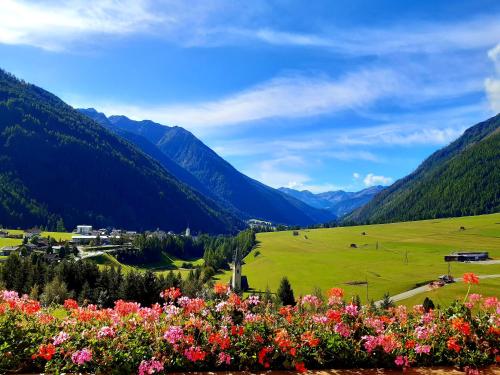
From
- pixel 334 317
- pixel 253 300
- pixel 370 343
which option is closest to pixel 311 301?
pixel 334 317

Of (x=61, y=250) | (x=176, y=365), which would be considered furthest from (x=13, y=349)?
(x=61, y=250)

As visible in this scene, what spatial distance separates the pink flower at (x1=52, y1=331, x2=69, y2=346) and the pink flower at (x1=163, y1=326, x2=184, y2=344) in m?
1.91

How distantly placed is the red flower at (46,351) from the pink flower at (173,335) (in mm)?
2108

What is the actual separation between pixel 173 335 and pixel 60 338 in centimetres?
217

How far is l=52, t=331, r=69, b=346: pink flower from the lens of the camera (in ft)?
27.4

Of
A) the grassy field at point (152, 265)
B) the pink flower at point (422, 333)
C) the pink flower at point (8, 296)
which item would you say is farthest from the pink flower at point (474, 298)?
the grassy field at point (152, 265)

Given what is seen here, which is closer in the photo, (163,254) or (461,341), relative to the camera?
(461,341)

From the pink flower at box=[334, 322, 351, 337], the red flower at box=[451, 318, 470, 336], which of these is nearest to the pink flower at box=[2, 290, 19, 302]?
the pink flower at box=[334, 322, 351, 337]

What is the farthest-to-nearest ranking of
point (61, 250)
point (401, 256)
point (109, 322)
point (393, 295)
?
point (401, 256) < point (61, 250) < point (393, 295) < point (109, 322)

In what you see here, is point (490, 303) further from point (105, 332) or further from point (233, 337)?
point (105, 332)

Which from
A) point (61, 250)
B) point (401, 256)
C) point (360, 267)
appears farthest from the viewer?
point (401, 256)

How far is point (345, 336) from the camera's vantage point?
32.5 feet

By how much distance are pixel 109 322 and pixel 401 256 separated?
169106 mm

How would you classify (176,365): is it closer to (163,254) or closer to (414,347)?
(414,347)
